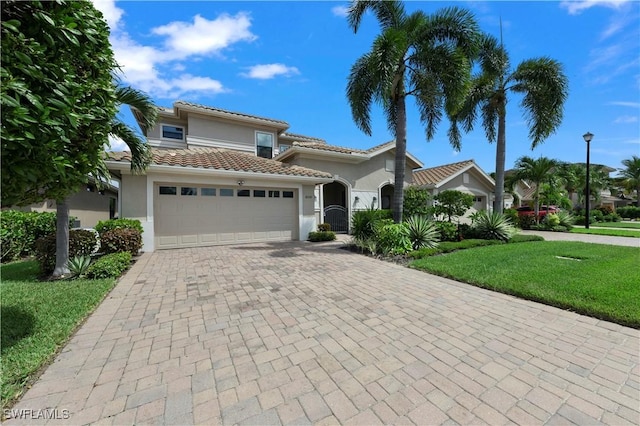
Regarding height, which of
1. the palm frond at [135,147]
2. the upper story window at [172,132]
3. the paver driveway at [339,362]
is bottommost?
the paver driveway at [339,362]

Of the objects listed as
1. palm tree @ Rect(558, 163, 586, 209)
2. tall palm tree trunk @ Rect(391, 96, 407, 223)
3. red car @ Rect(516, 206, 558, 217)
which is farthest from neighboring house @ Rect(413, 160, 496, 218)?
tall palm tree trunk @ Rect(391, 96, 407, 223)

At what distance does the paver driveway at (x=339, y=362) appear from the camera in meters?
2.18

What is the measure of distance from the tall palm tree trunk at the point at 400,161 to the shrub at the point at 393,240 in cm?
98

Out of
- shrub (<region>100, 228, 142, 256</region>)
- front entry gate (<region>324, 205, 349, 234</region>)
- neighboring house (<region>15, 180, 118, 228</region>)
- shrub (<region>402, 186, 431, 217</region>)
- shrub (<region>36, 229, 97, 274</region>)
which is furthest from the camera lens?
front entry gate (<region>324, 205, 349, 234</region>)

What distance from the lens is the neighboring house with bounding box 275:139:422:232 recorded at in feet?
49.2

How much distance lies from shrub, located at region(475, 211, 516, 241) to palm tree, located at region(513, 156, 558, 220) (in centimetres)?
1058

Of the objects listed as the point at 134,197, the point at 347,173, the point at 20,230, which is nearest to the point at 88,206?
the point at 20,230

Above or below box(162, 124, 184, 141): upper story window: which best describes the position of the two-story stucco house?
below

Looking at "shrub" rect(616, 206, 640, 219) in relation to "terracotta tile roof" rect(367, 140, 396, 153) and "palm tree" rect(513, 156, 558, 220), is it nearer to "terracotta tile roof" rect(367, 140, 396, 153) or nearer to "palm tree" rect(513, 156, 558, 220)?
"palm tree" rect(513, 156, 558, 220)

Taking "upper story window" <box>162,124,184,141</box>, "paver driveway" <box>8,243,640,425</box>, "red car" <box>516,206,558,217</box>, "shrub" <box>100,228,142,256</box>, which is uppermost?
"upper story window" <box>162,124,184,141</box>

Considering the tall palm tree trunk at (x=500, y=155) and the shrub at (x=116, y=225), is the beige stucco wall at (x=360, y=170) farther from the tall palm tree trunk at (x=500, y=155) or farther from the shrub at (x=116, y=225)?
the shrub at (x=116, y=225)

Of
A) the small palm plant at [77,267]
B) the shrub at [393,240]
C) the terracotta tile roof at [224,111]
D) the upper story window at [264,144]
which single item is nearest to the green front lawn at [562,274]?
the shrub at [393,240]

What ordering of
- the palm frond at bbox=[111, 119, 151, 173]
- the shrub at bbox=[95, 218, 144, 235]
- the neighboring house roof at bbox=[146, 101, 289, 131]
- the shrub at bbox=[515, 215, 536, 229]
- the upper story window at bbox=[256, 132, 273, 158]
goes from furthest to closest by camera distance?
the shrub at bbox=[515, 215, 536, 229] < the upper story window at bbox=[256, 132, 273, 158] < the neighboring house roof at bbox=[146, 101, 289, 131] < the shrub at bbox=[95, 218, 144, 235] < the palm frond at bbox=[111, 119, 151, 173]

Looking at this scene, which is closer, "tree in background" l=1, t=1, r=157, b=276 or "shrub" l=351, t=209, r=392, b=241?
"tree in background" l=1, t=1, r=157, b=276
